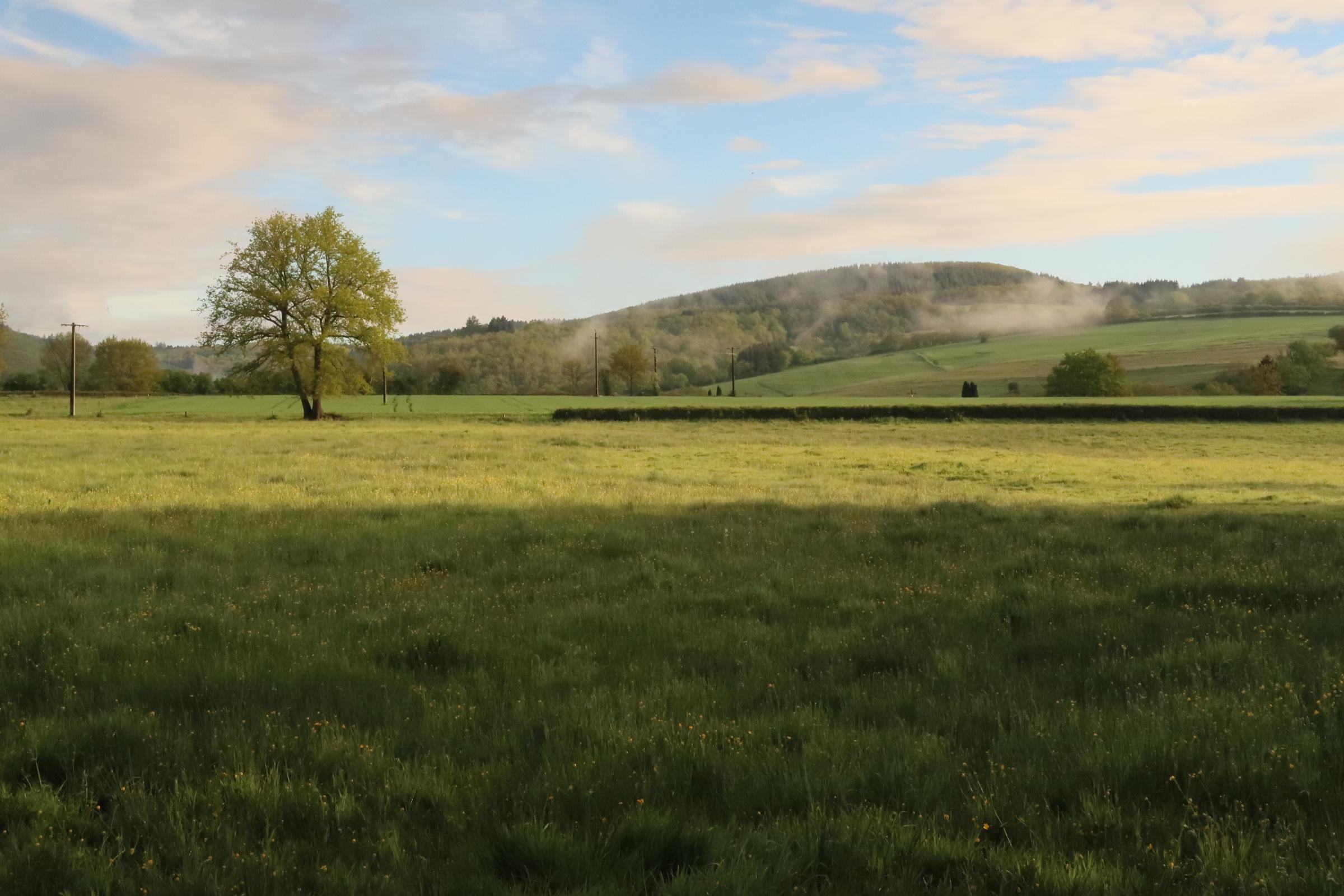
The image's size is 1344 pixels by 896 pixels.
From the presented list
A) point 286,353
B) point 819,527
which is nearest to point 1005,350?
point 286,353

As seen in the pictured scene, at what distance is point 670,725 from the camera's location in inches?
231

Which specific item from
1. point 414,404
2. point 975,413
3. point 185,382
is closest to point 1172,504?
point 975,413

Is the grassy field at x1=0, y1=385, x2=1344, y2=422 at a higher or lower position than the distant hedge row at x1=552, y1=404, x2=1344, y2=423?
higher

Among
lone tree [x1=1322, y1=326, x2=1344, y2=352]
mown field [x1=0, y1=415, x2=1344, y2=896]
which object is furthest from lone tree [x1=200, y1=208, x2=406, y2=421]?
lone tree [x1=1322, y1=326, x2=1344, y2=352]

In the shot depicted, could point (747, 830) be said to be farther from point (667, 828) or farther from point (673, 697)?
point (673, 697)

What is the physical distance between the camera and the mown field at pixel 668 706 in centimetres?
429

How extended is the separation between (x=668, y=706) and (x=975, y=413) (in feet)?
219

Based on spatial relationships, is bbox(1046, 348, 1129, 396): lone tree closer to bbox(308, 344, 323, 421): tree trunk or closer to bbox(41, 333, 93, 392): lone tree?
bbox(308, 344, 323, 421): tree trunk

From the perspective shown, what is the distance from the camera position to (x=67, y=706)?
645 centimetres

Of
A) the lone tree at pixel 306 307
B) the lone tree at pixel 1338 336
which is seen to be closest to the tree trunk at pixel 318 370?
the lone tree at pixel 306 307

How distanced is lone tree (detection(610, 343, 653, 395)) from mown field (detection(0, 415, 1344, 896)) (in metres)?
136

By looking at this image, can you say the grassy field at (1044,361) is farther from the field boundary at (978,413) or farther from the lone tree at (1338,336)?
the field boundary at (978,413)

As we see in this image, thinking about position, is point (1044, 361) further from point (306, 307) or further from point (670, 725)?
point (670, 725)

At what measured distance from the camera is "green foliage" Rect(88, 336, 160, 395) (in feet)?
488
